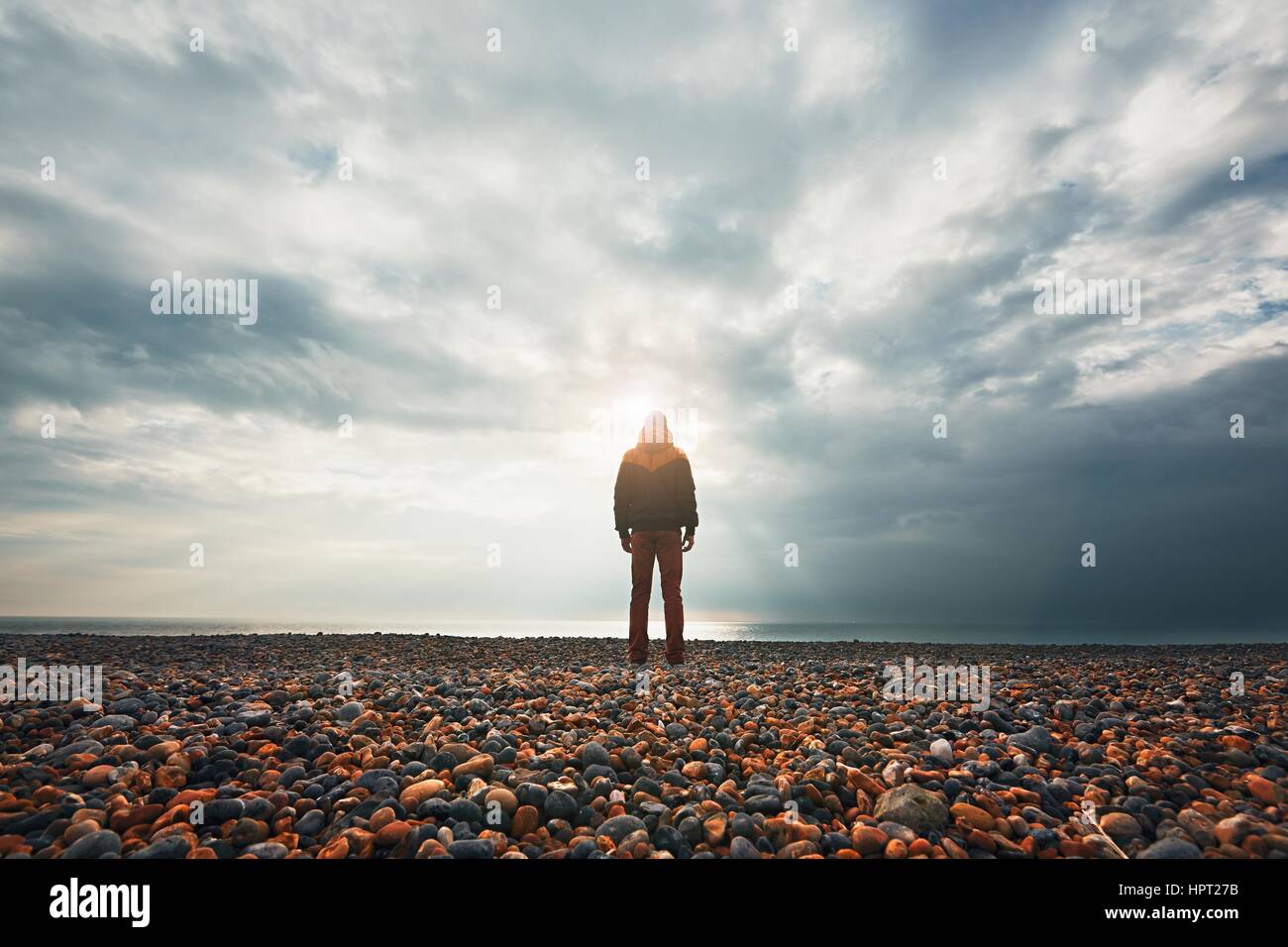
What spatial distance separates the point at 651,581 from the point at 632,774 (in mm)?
5853

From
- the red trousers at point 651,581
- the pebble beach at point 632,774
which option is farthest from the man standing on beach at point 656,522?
the pebble beach at point 632,774

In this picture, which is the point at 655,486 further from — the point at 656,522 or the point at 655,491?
the point at 656,522

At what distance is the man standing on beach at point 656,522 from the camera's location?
10.5m

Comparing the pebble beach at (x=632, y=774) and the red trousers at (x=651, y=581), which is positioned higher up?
the red trousers at (x=651, y=581)

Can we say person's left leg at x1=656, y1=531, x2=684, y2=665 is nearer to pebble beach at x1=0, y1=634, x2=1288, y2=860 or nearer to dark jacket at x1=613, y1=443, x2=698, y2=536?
dark jacket at x1=613, y1=443, x2=698, y2=536

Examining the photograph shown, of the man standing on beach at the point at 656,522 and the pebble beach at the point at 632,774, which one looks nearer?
the pebble beach at the point at 632,774

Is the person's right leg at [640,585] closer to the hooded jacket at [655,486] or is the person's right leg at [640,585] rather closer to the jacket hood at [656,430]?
the hooded jacket at [655,486]

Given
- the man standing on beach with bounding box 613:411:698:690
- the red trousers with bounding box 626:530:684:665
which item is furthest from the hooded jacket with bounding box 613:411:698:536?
the red trousers with bounding box 626:530:684:665

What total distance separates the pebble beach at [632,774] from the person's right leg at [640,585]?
2.86m

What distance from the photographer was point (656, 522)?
10.4 metres

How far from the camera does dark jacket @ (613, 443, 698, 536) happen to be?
34.3ft

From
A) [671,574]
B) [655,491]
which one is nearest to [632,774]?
[671,574]
